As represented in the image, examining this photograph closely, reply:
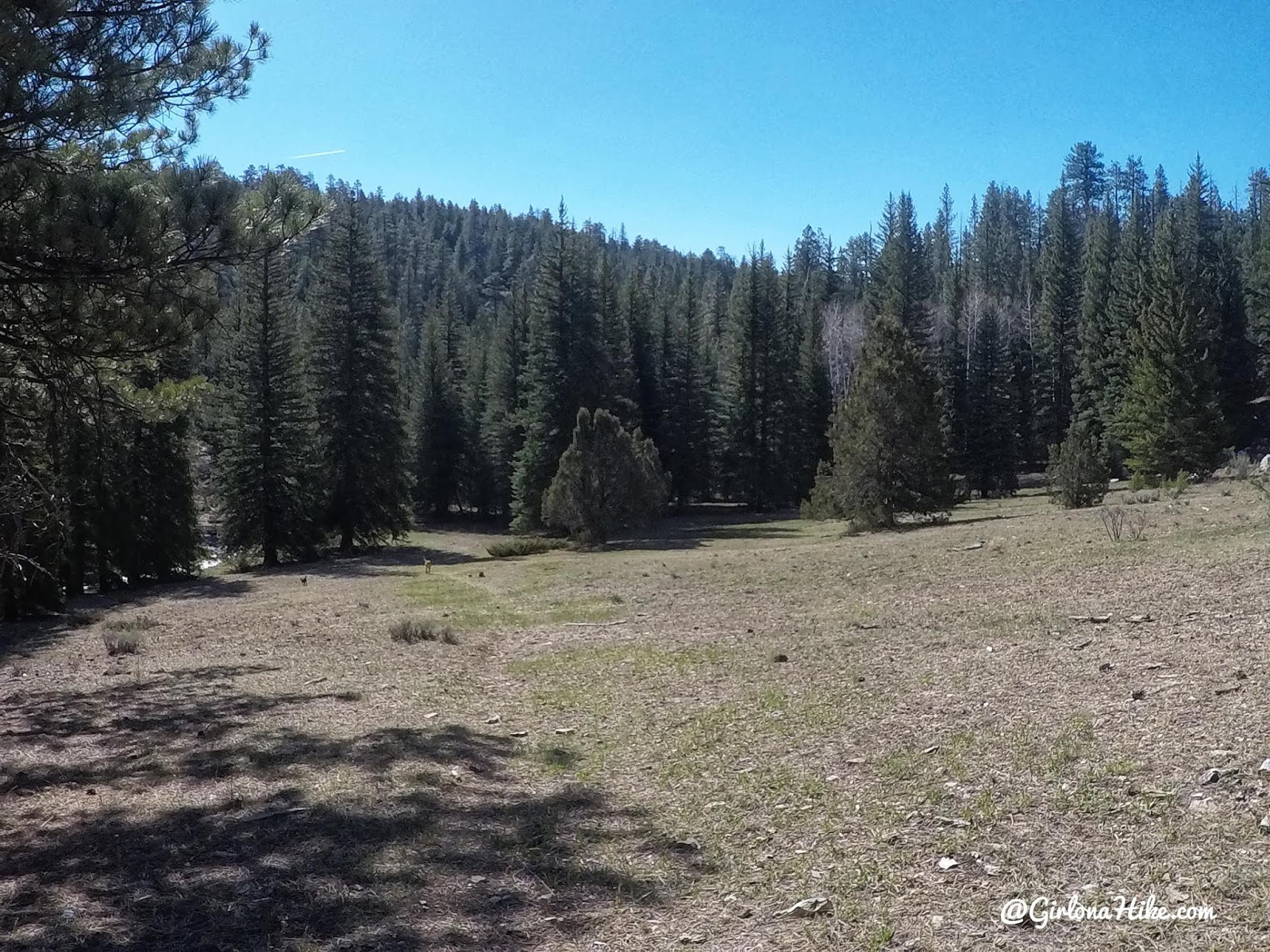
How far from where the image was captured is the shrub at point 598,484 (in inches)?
1182

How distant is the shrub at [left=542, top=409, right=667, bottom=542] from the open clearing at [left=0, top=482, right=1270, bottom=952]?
17.4 meters

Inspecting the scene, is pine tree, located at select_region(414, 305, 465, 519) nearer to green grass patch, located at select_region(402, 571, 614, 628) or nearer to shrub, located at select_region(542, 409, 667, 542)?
shrub, located at select_region(542, 409, 667, 542)

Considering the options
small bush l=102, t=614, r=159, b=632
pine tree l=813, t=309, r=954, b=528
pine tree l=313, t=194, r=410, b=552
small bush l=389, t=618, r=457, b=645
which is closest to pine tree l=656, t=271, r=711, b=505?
pine tree l=313, t=194, r=410, b=552

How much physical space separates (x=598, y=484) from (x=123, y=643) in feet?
A: 59.7

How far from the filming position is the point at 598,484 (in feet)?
99.1

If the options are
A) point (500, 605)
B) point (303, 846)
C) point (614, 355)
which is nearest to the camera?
point (303, 846)

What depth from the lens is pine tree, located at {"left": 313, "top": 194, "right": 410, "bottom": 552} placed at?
3438 cm

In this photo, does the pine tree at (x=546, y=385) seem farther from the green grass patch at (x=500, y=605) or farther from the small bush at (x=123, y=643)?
the small bush at (x=123, y=643)

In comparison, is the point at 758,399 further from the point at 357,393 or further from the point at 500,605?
the point at 500,605

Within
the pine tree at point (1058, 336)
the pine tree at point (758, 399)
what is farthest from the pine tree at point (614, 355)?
the pine tree at point (1058, 336)

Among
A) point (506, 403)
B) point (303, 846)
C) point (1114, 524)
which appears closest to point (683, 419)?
point (506, 403)

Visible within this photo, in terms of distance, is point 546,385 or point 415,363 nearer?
point 546,385

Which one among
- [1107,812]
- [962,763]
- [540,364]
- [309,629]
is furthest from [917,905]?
[540,364]

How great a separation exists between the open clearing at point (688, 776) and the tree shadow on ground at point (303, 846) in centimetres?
2
